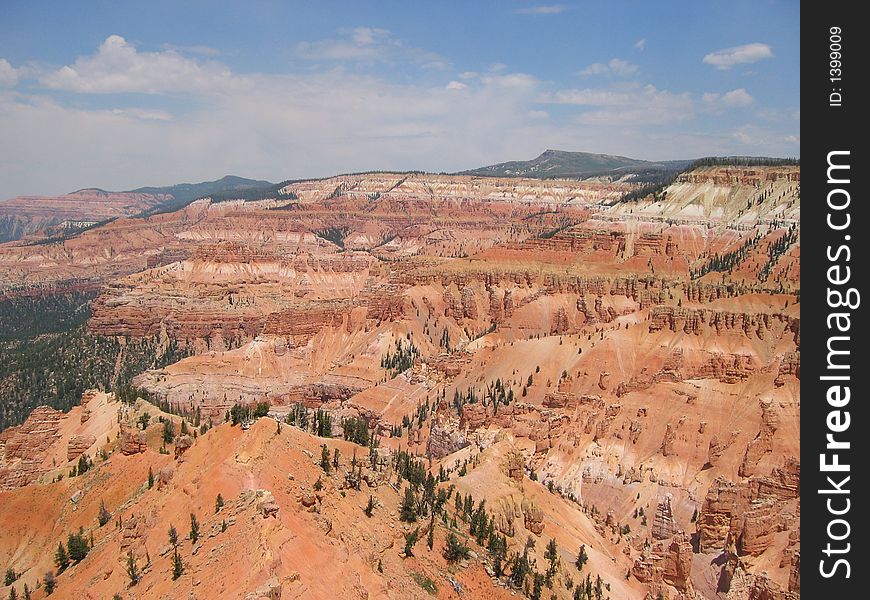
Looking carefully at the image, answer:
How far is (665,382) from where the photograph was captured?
69.5 metres

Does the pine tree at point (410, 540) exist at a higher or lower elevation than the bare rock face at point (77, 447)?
higher

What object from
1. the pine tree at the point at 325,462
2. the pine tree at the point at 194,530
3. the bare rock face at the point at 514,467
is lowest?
the bare rock face at the point at 514,467

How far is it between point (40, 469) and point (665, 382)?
174 feet

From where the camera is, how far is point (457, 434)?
67.1 metres

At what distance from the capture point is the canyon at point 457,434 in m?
29.5

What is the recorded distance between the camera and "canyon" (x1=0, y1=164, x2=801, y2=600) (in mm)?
29500

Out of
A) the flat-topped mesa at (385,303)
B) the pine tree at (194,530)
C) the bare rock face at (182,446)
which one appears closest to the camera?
the pine tree at (194,530)

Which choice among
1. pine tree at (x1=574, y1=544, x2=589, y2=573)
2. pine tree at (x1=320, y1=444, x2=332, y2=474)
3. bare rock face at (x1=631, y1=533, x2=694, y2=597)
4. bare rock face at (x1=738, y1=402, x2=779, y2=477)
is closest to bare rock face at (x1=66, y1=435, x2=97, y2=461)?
pine tree at (x1=320, y1=444, x2=332, y2=474)

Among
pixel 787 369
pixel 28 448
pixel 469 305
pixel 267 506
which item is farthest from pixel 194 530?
pixel 469 305

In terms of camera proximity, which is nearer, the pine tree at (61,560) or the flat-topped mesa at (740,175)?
the pine tree at (61,560)

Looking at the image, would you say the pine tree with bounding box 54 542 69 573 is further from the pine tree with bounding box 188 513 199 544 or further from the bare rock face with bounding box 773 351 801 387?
the bare rock face with bounding box 773 351 801 387

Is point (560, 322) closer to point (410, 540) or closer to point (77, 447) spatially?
point (77, 447)

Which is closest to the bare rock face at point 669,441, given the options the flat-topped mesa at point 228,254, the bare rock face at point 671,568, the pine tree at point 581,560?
the bare rock face at point 671,568

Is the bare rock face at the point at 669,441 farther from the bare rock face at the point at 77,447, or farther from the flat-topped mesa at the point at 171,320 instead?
the flat-topped mesa at the point at 171,320
